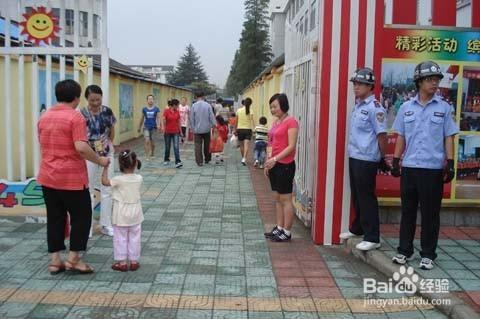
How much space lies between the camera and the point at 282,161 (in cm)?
657

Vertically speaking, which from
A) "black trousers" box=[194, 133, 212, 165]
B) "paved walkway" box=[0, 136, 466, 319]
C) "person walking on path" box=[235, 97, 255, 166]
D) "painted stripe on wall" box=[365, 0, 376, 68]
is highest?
"painted stripe on wall" box=[365, 0, 376, 68]

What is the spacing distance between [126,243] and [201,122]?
8.33 metres

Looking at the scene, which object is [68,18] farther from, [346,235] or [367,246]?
[367,246]

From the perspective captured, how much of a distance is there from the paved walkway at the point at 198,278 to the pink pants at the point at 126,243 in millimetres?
168

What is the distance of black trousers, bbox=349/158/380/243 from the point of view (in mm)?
5914

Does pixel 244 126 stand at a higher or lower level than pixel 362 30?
lower

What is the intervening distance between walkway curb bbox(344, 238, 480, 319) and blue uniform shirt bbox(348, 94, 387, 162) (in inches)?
38.0

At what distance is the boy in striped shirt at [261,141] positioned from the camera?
13.4 metres

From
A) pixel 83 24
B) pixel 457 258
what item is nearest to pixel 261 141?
pixel 83 24

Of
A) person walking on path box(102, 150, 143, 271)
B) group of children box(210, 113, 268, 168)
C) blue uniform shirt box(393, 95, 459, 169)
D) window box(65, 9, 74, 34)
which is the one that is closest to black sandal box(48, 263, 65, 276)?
person walking on path box(102, 150, 143, 271)

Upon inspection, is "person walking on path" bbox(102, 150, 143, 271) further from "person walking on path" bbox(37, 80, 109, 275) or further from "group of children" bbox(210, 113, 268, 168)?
"group of children" bbox(210, 113, 268, 168)

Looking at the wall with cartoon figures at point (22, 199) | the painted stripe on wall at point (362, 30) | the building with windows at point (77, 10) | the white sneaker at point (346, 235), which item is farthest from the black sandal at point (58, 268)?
the painted stripe on wall at point (362, 30)

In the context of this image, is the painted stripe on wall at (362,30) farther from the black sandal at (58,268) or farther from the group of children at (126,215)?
the black sandal at (58,268)

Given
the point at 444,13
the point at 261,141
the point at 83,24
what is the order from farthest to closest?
the point at 261,141 < the point at 83,24 < the point at 444,13
